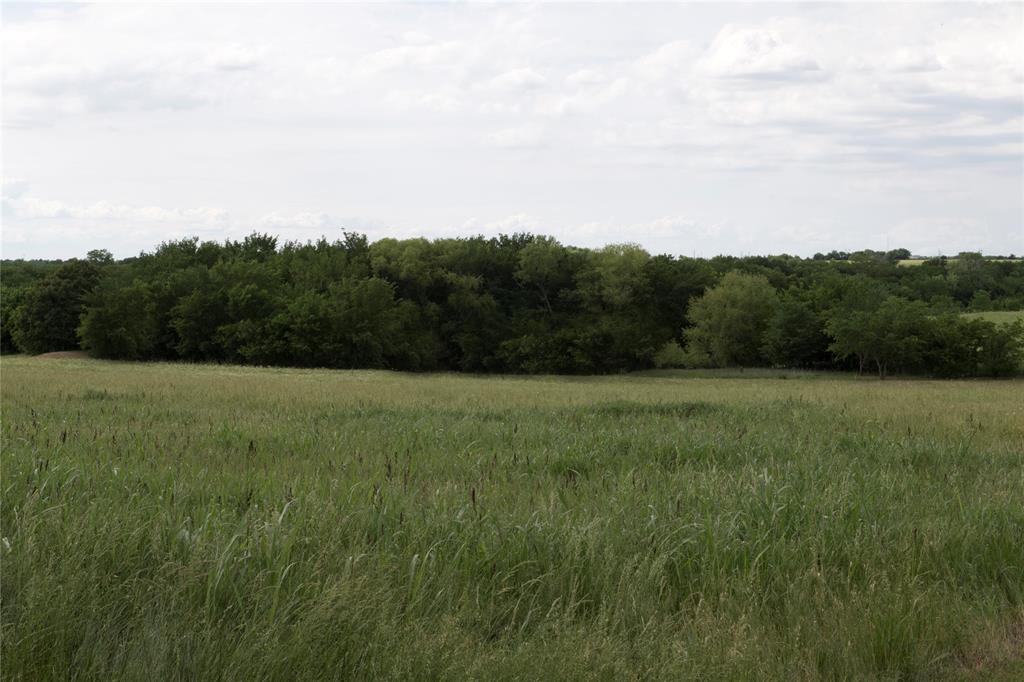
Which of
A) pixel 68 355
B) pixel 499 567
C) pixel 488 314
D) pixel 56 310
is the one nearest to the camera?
pixel 499 567

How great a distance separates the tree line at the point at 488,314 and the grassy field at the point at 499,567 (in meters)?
58.2

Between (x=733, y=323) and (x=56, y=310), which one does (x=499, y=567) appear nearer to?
(x=733, y=323)

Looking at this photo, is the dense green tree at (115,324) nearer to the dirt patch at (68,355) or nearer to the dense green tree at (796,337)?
the dirt patch at (68,355)

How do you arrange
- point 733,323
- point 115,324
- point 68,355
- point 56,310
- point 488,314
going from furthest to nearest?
point 488,314, point 733,323, point 56,310, point 68,355, point 115,324

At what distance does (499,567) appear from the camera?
5.49 meters

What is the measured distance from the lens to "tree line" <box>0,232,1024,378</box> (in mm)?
62469

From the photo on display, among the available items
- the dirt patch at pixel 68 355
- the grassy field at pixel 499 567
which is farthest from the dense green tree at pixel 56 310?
the grassy field at pixel 499 567

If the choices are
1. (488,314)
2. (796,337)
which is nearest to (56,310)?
(488,314)

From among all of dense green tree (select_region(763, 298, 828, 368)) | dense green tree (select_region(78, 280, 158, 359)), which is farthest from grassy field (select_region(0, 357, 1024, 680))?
dense green tree (select_region(763, 298, 828, 368))

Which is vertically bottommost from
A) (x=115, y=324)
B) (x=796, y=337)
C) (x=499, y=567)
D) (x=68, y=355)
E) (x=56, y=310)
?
(x=68, y=355)

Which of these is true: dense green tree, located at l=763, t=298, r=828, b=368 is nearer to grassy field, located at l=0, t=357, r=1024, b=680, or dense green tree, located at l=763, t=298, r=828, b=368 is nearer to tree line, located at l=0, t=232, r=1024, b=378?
tree line, located at l=0, t=232, r=1024, b=378

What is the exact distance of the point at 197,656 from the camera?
3.91m

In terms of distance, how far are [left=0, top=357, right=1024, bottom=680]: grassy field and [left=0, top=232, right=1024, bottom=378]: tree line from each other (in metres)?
58.2

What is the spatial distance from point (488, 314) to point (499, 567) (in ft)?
242
